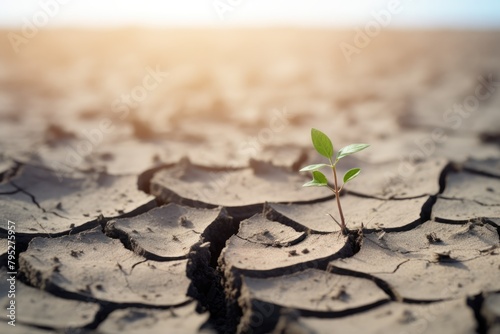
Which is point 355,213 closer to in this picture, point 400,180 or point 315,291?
point 400,180

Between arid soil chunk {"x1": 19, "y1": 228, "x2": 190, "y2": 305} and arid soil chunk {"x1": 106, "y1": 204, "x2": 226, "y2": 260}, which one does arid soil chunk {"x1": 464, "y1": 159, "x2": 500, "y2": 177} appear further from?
A: arid soil chunk {"x1": 19, "y1": 228, "x2": 190, "y2": 305}

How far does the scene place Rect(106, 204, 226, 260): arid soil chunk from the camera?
7.38 ft

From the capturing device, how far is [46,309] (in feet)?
5.98

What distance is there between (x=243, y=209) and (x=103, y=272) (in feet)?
2.91

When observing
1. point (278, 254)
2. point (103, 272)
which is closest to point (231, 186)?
point (278, 254)

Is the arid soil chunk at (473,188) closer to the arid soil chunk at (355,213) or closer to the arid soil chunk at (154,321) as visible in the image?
the arid soil chunk at (355,213)

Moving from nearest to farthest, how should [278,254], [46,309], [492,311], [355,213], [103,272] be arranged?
[492,311] < [46,309] < [103,272] < [278,254] < [355,213]

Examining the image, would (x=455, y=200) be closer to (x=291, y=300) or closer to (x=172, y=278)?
(x=291, y=300)

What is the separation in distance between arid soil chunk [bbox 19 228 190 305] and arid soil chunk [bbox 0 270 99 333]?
0.16ft

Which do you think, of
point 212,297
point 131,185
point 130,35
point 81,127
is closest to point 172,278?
point 212,297

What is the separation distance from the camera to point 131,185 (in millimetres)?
3072

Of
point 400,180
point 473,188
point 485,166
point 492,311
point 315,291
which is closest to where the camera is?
point 492,311

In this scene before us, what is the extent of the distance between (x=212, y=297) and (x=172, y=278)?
0.58 feet

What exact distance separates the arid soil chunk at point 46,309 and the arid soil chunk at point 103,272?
5 centimetres
